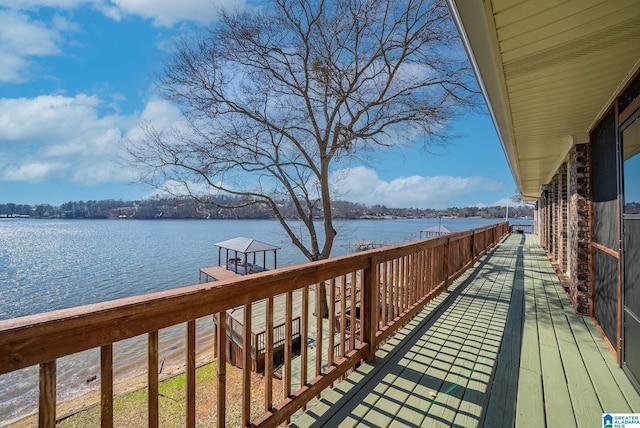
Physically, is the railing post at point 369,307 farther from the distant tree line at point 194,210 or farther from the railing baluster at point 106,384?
the distant tree line at point 194,210

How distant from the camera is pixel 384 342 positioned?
3039 mm

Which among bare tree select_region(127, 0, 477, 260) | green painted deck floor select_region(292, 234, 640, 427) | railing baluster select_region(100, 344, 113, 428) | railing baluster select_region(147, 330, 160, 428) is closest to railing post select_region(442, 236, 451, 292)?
green painted deck floor select_region(292, 234, 640, 427)

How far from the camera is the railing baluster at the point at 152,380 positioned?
1.21 meters

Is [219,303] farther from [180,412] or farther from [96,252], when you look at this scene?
[96,252]

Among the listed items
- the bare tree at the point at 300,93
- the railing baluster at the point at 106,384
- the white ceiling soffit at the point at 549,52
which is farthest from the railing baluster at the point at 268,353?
the bare tree at the point at 300,93

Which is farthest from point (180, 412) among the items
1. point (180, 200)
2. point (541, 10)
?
point (541, 10)

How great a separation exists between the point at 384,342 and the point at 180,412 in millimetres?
6472

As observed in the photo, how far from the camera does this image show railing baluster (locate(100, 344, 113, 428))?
1.07 m

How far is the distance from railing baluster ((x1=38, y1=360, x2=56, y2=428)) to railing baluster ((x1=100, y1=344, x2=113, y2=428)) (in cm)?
13

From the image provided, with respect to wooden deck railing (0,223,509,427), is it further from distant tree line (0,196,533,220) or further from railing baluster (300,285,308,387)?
distant tree line (0,196,533,220)

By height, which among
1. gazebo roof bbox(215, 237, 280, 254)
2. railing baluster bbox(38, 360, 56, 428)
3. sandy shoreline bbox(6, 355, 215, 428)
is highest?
railing baluster bbox(38, 360, 56, 428)

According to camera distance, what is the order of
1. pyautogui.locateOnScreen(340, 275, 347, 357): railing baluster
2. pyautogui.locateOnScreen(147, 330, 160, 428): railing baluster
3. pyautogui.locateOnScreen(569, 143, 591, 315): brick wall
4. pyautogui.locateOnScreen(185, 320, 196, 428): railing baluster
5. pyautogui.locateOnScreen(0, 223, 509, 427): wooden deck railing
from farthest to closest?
pyautogui.locateOnScreen(569, 143, 591, 315): brick wall
pyautogui.locateOnScreen(340, 275, 347, 357): railing baluster
pyautogui.locateOnScreen(185, 320, 196, 428): railing baluster
pyautogui.locateOnScreen(147, 330, 160, 428): railing baluster
pyautogui.locateOnScreen(0, 223, 509, 427): wooden deck railing
